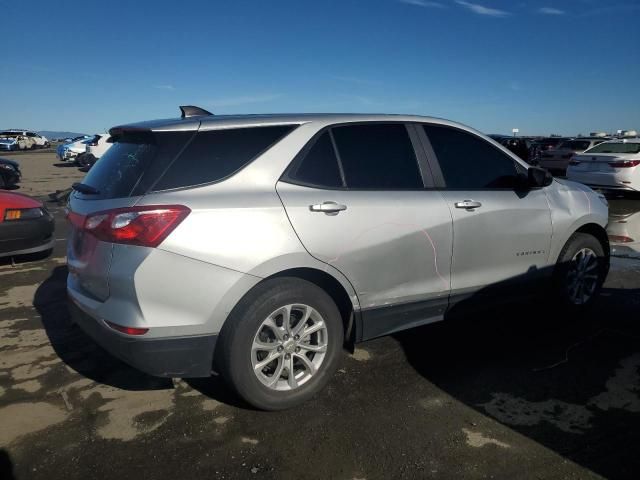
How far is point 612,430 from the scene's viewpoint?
2736 millimetres

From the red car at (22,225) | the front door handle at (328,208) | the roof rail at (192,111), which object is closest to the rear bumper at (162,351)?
the front door handle at (328,208)

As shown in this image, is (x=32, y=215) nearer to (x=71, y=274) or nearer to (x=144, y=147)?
(x=71, y=274)

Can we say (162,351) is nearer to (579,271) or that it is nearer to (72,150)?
(579,271)

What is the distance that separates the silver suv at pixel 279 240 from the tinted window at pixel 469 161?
15 mm

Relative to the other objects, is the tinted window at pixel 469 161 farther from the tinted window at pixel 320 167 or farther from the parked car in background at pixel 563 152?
the parked car in background at pixel 563 152

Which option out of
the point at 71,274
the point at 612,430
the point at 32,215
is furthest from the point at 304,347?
the point at 32,215

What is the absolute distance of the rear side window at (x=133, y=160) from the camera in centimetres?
267

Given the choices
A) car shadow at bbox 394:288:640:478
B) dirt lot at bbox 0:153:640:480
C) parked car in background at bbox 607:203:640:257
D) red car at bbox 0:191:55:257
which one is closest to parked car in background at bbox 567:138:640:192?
parked car in background at bbox 607:203:640:257

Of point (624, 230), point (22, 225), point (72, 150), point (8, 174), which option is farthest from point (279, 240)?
point (72, 150)

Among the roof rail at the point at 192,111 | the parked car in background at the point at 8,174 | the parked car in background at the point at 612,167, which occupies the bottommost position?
the parked car in background at the point at 8,174

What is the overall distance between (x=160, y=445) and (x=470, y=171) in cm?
275

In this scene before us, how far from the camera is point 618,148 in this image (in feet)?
44.0

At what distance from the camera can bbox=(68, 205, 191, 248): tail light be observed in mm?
2482

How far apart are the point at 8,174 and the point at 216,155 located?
558 inches
